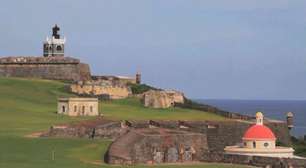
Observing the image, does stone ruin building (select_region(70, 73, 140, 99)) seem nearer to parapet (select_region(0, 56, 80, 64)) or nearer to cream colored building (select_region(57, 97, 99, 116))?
parapet (select_region(0, 56, 80, 64))

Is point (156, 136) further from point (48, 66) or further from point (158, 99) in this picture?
point (48, 66)

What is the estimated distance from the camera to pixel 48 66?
3474 inches

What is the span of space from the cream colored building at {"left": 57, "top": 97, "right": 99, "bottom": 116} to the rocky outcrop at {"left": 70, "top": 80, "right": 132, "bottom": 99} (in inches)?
591

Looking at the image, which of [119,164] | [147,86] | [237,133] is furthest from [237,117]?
[119,164]

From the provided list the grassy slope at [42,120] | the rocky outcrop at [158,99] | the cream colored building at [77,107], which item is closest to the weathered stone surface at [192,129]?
the grassy slope at [42,120]

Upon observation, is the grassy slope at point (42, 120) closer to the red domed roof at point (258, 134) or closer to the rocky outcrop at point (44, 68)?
the red domed roof at point (258, 134)

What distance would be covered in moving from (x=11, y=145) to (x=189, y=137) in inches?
335

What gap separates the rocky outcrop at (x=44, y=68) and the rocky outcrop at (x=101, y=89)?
737 cm

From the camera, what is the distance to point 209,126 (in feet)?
188

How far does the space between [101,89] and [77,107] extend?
18.2m

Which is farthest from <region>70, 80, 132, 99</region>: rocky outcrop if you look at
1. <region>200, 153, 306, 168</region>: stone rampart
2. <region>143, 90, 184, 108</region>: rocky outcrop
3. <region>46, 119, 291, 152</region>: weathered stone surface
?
<region>200, 153, 306, 168</region>: stone rampart

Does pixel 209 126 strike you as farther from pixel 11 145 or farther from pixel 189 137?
pixel 11 145

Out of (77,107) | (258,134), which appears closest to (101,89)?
(77,107)

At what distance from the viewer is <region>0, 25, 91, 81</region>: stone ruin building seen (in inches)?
3455
